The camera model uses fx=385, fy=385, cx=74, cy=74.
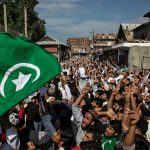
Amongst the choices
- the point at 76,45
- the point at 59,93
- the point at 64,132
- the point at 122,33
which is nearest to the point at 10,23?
the point at 122,33

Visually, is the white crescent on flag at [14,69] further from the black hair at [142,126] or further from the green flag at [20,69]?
the black hair at [142,126]

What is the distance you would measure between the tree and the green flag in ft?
169

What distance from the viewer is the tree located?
56.8 meters

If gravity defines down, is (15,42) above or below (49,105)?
above

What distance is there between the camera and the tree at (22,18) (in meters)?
56.8

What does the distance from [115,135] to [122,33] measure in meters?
55.7

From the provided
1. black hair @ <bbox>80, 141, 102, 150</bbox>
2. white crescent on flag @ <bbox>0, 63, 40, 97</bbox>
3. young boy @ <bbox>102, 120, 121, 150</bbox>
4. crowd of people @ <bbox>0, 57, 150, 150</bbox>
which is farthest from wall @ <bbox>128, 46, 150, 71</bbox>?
black hair @ <bbox>80, 141, 102, 150</bbox>

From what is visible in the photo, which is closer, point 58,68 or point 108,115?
point 58,68

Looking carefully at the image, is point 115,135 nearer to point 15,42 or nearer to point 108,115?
point 108,115

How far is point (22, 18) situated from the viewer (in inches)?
2228

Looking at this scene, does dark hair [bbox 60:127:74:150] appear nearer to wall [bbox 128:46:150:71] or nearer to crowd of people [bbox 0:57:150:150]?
crowd of people [bbox 0:57:150:150]

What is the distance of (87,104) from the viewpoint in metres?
7.58

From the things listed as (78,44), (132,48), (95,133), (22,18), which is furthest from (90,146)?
(78,44)

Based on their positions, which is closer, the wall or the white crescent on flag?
the white crescent on flag
